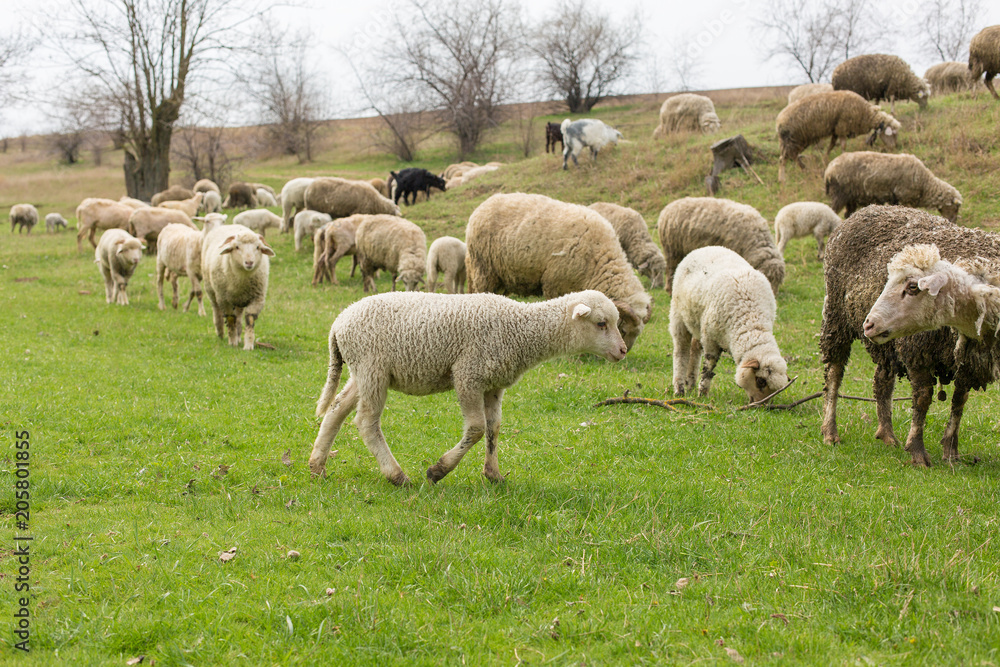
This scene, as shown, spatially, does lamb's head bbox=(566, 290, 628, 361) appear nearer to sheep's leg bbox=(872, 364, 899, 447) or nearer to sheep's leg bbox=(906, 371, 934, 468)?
sheep's leg bbox=(906, 371, 934, 468)

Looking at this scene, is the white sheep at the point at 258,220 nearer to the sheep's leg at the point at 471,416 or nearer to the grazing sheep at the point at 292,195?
the grazing sheep at the point at 292,195

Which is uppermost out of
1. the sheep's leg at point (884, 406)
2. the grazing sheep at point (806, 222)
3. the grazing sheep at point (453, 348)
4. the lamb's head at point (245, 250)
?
the grazing sheep at point (806, 222)

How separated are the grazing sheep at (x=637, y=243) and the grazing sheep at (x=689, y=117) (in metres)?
12.5

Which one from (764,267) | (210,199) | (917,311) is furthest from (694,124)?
(917,311)

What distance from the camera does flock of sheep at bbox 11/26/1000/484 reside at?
201 inches

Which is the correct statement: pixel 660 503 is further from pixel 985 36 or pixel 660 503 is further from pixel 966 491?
pixel 985 36

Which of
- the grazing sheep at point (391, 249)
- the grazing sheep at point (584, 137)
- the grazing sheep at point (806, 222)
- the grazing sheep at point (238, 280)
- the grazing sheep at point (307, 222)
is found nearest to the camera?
the grazing sheep at point (238, 280)

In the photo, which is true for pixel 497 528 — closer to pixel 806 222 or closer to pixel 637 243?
pixel 637 243

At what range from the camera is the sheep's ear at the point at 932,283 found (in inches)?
186

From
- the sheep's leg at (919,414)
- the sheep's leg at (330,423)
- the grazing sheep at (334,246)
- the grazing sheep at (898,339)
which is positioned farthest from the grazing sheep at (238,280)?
the sheep's leg at (919,414)

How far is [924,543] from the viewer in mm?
4219

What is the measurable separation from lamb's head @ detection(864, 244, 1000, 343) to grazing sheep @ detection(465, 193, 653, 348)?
14.4ft

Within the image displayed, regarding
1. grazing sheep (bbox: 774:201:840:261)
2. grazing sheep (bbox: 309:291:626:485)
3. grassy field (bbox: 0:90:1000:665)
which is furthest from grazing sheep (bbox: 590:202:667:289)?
grazing sheep (bbox: 309:291:626:485)

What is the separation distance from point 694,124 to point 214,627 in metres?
26.4
